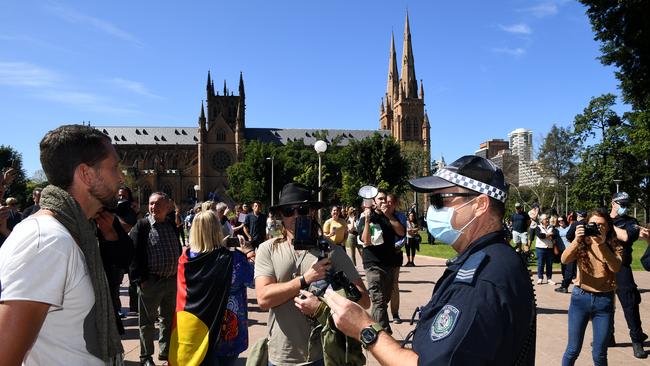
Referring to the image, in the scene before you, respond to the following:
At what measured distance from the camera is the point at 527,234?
1659 cm

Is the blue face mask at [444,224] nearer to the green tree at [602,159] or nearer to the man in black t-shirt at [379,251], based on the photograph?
the man in black t-shirt at [379,251]

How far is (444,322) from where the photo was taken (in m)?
1.95

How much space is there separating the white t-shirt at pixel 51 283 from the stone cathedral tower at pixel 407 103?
10934cm

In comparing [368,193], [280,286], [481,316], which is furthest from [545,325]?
[481,316]

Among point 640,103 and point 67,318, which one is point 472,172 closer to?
point 67,318

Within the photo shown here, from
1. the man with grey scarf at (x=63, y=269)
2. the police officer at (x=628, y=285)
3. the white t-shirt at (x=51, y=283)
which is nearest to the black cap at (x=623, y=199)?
the police officer at (x=628, y=285)

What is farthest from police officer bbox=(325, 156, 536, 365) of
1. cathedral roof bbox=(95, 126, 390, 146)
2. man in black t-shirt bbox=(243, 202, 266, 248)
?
cathedral roof bbox=(95, 126, 390, 146)

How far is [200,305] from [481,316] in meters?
3.57

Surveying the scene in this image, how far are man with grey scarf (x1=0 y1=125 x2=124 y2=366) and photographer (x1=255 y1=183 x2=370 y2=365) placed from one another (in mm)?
1455

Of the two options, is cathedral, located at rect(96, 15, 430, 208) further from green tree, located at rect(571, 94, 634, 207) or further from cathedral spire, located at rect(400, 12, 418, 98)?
green tree, located at rect(571, 94, 634, 207)

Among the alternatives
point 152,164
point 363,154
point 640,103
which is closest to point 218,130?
point 152,164

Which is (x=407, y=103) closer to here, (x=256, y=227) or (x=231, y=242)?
(x=256, y=227)

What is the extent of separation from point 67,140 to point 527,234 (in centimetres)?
1644

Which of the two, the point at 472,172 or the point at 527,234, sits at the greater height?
the point at 472,172
